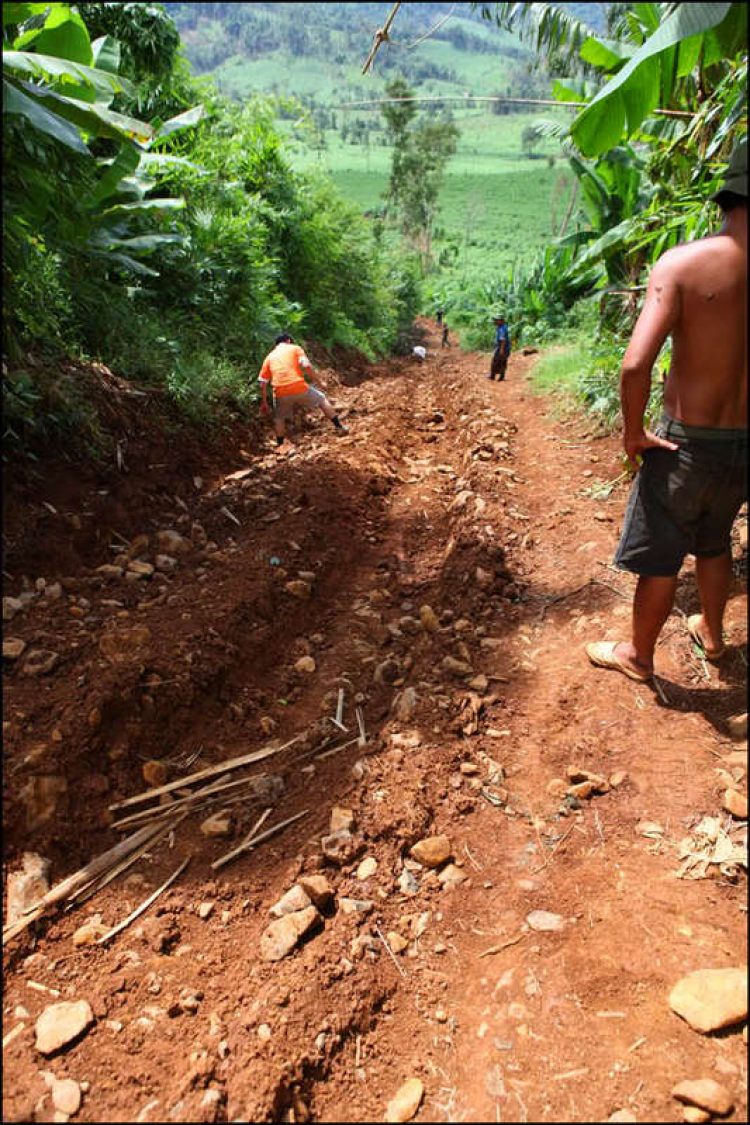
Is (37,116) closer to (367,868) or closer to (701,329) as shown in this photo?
(701,329)

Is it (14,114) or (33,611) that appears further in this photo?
(33,611)

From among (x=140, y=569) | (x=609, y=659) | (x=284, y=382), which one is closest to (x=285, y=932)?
(x=609, y=659)

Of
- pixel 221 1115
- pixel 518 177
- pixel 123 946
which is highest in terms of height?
pixel 518 177

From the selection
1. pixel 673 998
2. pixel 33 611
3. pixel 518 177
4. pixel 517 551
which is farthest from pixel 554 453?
pixel 518 177

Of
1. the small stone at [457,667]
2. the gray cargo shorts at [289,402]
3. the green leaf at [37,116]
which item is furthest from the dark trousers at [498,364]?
the small stone at [457,667]

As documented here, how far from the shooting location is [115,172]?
525 cm

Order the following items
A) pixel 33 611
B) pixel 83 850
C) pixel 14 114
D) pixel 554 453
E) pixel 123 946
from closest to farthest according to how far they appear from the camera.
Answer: pixel 123 946, pixel 83 850, pixel 14 114, pixel 33 611, pixel 554 453

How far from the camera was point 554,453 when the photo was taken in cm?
627

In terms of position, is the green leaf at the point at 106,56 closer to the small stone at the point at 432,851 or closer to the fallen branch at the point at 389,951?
the small stone at the point at 432,851

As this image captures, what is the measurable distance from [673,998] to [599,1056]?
23 centimetres

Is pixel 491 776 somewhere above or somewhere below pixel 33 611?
below

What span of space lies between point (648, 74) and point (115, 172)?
4.25 metres

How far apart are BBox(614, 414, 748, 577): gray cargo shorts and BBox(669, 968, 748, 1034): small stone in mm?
1369

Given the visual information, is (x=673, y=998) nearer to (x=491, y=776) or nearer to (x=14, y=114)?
(x=491, y=776)
